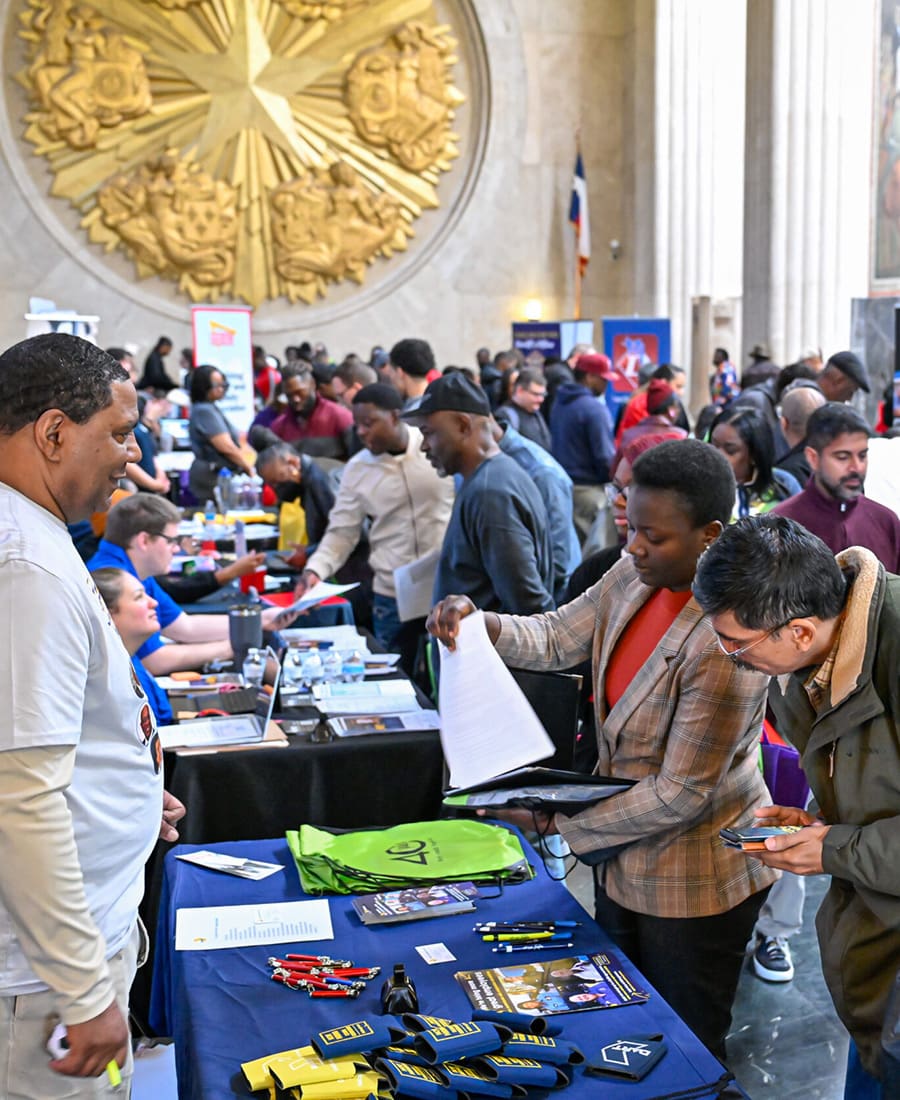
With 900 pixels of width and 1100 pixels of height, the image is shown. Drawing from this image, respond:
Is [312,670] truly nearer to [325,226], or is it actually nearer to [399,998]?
[399,998]

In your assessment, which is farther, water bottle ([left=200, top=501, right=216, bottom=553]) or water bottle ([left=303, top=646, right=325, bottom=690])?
water bottle ([left=200, top=501, right=216, bottom=553])

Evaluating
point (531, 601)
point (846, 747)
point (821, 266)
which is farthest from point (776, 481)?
point (821, 266)

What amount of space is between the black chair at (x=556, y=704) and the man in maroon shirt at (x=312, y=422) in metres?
5.40

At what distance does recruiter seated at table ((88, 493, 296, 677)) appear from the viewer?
151 inches

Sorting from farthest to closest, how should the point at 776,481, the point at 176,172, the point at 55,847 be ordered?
the point at 176,172 < the point at 776,481 < the point at 55,847

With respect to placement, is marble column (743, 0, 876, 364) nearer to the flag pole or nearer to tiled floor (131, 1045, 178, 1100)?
the flag pole

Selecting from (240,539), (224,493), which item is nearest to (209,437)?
(224,493)

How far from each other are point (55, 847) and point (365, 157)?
16744 mm

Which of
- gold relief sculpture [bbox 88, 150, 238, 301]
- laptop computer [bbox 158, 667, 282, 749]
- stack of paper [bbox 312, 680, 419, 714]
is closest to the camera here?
laptop computer [bbox 158, 667, 282, 749]

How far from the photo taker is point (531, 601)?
3.81 metres

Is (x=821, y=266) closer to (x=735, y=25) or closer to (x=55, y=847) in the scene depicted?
(x=735, y=25)

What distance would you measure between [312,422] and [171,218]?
373 inches

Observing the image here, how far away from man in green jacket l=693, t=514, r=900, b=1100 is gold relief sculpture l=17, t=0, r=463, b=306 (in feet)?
51.8

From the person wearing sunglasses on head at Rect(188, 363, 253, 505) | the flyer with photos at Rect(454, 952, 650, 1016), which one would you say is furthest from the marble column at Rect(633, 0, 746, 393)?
the flyer with photos at Rect(454, 952, 650, 1016)
